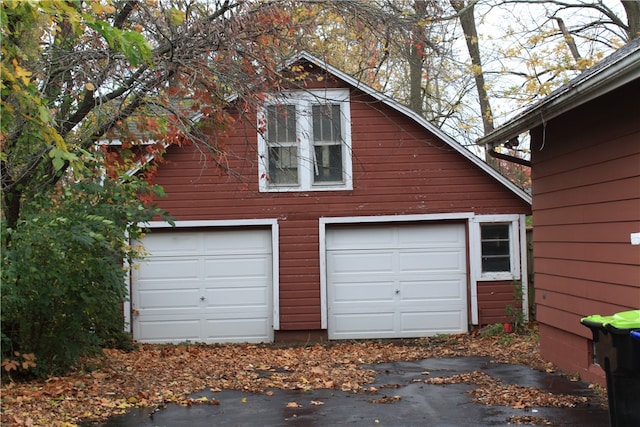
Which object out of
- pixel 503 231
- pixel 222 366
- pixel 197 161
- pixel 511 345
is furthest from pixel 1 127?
pixel 503 231

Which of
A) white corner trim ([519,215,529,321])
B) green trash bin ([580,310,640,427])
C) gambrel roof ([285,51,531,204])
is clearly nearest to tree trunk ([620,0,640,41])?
gambrel roof ([285,51,531,204])

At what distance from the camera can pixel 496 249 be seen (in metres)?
16.2

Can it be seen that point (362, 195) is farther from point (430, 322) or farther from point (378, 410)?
point (378, 410)

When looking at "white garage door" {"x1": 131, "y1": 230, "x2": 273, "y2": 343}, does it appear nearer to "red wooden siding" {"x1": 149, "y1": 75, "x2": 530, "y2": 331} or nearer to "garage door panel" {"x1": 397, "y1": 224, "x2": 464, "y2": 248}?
"red wooden siding" {"x1": 149, "y1": 75, "x2": 530, "y2": 331}

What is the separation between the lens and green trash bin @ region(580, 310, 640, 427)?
5.43 metres

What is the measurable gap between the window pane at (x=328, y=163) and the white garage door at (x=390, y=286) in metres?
1.06

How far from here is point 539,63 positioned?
2336 centimetres

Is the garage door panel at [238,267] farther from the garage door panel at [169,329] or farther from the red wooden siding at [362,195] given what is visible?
the garage door panel at [169,329]

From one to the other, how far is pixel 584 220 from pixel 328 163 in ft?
24.0

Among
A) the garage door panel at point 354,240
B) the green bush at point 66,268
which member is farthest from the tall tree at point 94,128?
the garage door panel at point 354,240

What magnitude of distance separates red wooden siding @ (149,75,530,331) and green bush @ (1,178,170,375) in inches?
189

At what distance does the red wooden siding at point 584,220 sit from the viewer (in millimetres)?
8375

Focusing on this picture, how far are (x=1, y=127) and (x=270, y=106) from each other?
3.97m

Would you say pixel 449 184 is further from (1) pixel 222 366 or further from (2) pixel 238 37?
(2) pixel 238 37
